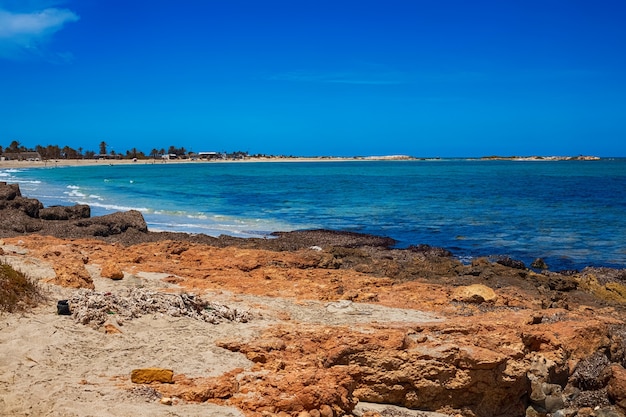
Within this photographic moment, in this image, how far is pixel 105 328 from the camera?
7379 mm

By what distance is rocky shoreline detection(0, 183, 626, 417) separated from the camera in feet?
19.5

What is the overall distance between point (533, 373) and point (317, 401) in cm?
340

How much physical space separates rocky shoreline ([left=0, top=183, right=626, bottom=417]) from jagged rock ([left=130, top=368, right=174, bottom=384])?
0.23 feet

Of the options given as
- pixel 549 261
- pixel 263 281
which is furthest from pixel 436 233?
pixel 263 281

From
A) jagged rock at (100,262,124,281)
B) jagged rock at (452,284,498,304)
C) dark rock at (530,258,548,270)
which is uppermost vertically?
jagged rock at (100,262,124,281)

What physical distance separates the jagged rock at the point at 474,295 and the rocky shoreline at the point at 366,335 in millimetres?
23

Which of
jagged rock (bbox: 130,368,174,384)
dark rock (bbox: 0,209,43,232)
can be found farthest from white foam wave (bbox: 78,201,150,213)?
jagged rock (bbox: 130,368,174,384)

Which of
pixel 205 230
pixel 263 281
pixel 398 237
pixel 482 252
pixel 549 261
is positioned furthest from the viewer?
pixel 205 230

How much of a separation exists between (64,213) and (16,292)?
14745 mm

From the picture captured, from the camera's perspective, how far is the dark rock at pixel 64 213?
2136 centimetres

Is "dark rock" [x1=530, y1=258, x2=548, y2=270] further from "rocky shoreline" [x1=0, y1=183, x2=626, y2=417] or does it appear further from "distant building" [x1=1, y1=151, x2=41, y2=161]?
"distant building" [x1=1, y1=151, x2=41, y2=161]

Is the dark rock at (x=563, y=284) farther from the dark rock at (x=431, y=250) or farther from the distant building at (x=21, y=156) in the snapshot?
the distant building at (x=21, y=156)

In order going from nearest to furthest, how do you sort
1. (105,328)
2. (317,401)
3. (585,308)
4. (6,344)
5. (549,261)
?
1. (317,401)
2. (6,344)
3. (105,328)
4. (585,308)
5. (549,261)

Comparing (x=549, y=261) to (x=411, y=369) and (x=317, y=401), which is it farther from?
(x=317, y=401)
